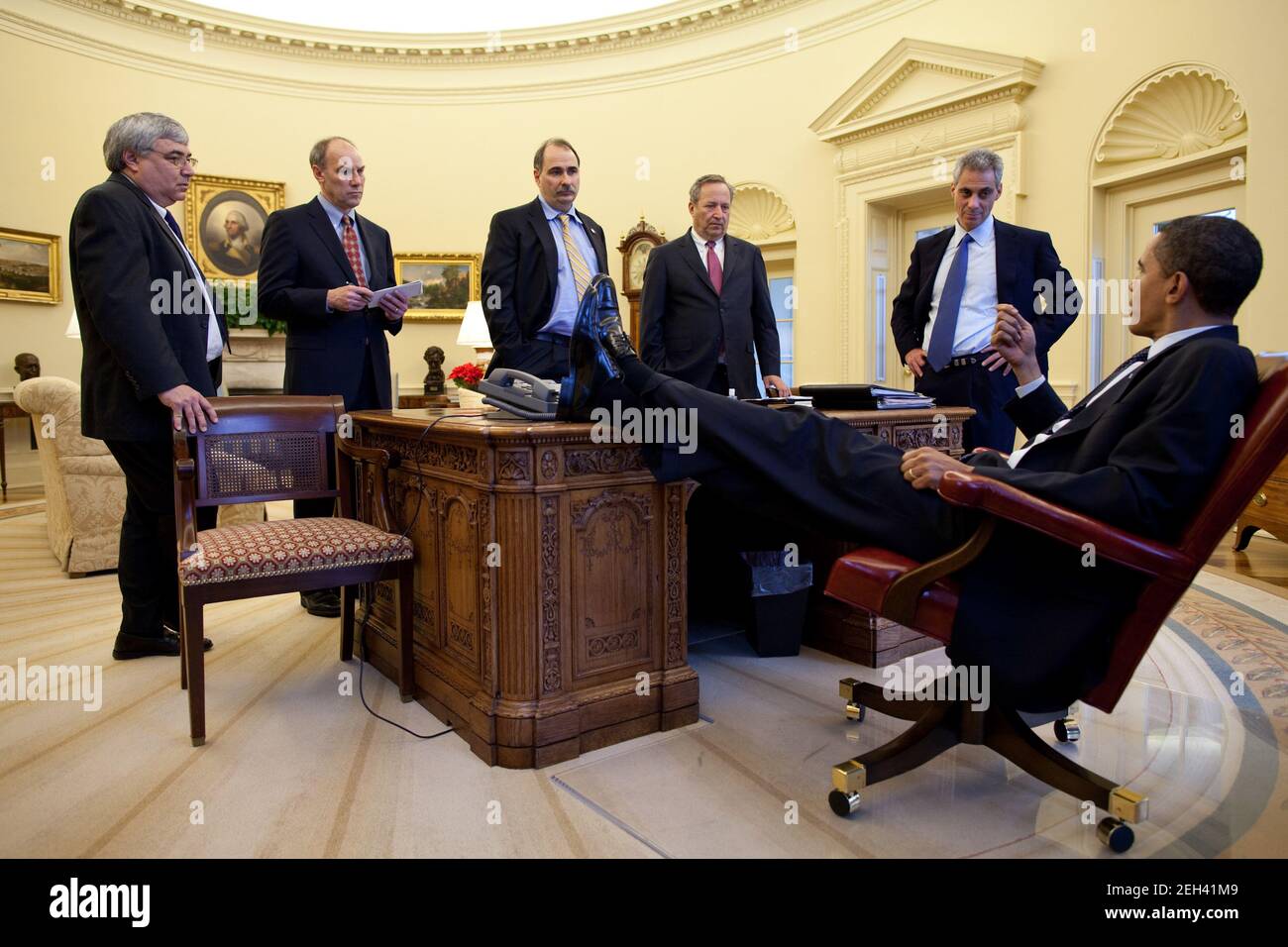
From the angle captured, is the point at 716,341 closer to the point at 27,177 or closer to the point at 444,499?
the point at 444,499

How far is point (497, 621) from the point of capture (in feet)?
7.30

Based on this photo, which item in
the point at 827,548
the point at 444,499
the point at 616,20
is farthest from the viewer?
the point at 616,20

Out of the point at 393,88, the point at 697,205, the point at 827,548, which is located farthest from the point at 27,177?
the point at 827,548

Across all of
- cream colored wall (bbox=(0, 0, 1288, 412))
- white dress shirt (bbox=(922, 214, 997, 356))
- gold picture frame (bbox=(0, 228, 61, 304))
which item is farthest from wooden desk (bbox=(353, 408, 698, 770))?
gold picture frame (bbox=(0, 228, 61, 304))

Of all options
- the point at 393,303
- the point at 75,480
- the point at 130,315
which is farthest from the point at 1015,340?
the point at 75,480

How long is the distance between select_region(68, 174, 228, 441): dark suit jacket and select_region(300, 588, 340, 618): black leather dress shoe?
1.12 metres

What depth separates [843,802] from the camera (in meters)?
1.91

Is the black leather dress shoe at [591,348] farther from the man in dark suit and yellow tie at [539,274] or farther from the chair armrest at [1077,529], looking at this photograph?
the man in dark suit and yellow tie at [539,274]

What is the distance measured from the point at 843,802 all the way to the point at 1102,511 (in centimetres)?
84

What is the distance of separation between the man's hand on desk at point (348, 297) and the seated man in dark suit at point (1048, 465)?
161 centimetres

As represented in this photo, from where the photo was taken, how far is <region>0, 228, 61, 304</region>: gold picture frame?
785 centimetres
